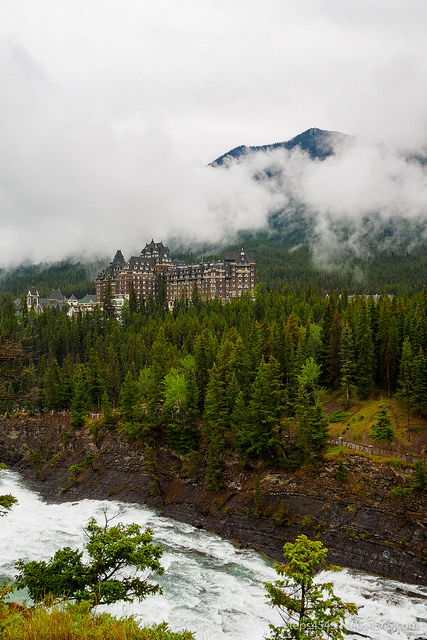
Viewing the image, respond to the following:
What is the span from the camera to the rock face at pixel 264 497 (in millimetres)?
41750

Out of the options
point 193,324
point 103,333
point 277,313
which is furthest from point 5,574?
point 103,333

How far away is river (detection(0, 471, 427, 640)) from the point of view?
32094 mm

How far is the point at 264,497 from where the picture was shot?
52.7 meters

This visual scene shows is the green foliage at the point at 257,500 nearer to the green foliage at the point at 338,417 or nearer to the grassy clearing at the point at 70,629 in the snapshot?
the green foliage at the point at 338,417

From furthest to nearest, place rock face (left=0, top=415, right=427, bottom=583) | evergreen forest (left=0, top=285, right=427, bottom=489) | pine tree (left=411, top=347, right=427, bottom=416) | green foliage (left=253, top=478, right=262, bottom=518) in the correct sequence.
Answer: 1. evergreen forest (left=0, top=285, right=427, bottom=489)
2. pine tree (left=411, top=347, right=427, bottom=416)
3. green foliage (left=253, top=478, right=262, bottom=518)
4. rock face (left=0, top=415, right=427, bottom=583)

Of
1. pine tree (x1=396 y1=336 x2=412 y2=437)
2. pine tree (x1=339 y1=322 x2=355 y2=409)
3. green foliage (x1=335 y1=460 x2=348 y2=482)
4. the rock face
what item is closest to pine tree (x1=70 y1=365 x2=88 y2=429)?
the rock face

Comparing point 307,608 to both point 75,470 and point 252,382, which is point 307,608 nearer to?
point 252,382

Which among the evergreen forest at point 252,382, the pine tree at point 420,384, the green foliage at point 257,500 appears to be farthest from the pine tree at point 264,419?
the pine tree at point 420,384

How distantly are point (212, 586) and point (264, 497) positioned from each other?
50.1ft

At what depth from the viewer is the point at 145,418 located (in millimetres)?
74188

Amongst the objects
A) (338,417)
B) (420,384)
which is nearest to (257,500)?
(338,417)

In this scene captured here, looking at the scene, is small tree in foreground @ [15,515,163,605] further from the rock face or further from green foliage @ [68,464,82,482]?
green foliage @ [68,464,82,482]

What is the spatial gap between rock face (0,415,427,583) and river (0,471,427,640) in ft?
8.41

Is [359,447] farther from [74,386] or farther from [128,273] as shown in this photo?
[128,273]
